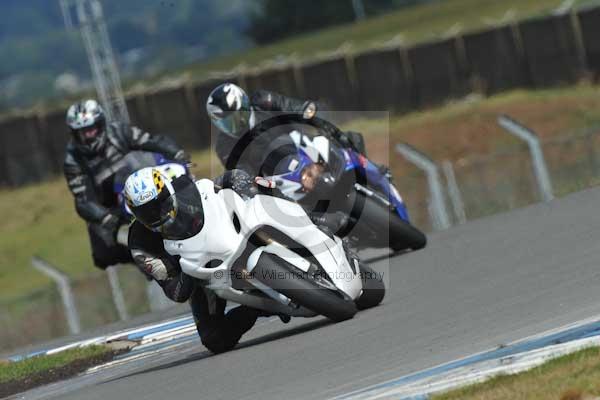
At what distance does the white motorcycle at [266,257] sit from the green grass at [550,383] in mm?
2781

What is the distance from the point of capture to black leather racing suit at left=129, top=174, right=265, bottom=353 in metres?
9.74

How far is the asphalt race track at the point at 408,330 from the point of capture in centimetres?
806

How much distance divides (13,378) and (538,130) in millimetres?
20241

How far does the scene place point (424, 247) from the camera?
14070 millimetres

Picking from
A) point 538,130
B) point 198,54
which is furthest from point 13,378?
point 198,54

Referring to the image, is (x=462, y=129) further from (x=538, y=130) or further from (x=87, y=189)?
(x=87, y=189)

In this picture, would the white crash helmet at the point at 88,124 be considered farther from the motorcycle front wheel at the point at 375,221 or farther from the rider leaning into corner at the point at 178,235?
the rider leaning into corner at the point at 178,235

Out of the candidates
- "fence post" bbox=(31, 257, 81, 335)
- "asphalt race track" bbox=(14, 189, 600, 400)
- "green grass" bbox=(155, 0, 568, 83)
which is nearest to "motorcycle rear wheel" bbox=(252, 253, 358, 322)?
"asphalt race track" bbox=(14, 189, 600, 400)

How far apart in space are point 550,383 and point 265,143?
20.9 ft

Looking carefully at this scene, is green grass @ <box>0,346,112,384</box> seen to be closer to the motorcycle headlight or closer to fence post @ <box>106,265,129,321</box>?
the motorcycle headlight

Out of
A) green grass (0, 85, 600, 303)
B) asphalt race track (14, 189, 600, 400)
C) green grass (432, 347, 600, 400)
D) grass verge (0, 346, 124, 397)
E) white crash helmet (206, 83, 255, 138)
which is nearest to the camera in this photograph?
green grass (432, 347, 600, 400)

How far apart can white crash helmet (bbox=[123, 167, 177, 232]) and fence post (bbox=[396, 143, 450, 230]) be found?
→ 7.03 metres

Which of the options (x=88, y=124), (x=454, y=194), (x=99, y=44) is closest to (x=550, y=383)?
(x=88, y=124)

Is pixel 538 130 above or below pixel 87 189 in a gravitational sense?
below
